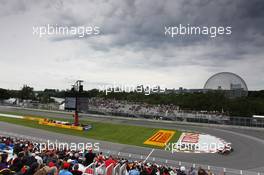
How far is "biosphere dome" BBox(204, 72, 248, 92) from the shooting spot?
65250 mm

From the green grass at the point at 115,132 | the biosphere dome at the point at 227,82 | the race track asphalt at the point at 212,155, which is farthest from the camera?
the biosphere dome at the point at 227,82

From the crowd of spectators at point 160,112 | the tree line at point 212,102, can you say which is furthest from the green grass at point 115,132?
the crowd of spectators at point 160,112

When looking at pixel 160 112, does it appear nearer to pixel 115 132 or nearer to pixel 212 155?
pixel 115 132

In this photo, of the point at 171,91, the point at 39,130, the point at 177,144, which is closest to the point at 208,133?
the point at 177,144

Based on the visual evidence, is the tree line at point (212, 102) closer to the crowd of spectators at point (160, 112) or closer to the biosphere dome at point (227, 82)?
the biosphere dome at point (227, 82)

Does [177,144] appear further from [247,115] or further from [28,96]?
[28,96]

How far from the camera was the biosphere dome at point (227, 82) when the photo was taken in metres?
65.2

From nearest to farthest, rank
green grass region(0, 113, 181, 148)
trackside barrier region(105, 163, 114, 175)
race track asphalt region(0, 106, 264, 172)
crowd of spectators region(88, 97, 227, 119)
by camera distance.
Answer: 1. trackside barrier region(105, 163, 114, 175)
2. race track asphalt region(0, 106, 264, 172)
3. green grass region(0, 113, 181, 148)
4. crowd of spectators region(88, 97, 227, 119)

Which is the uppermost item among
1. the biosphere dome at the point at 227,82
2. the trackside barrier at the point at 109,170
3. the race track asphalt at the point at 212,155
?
the biosphere dome at the point at 227,82

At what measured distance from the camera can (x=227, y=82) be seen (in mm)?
67375

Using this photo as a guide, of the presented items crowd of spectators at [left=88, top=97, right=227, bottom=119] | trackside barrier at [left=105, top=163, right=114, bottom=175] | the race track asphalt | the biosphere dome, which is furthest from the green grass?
the biosphere dome

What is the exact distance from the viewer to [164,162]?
28188mm

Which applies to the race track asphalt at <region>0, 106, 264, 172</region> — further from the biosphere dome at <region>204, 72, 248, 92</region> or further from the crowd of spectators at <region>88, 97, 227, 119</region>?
the biosphere dome at <region>204, 72, 248, 92</region>

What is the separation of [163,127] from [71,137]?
55.3ft
